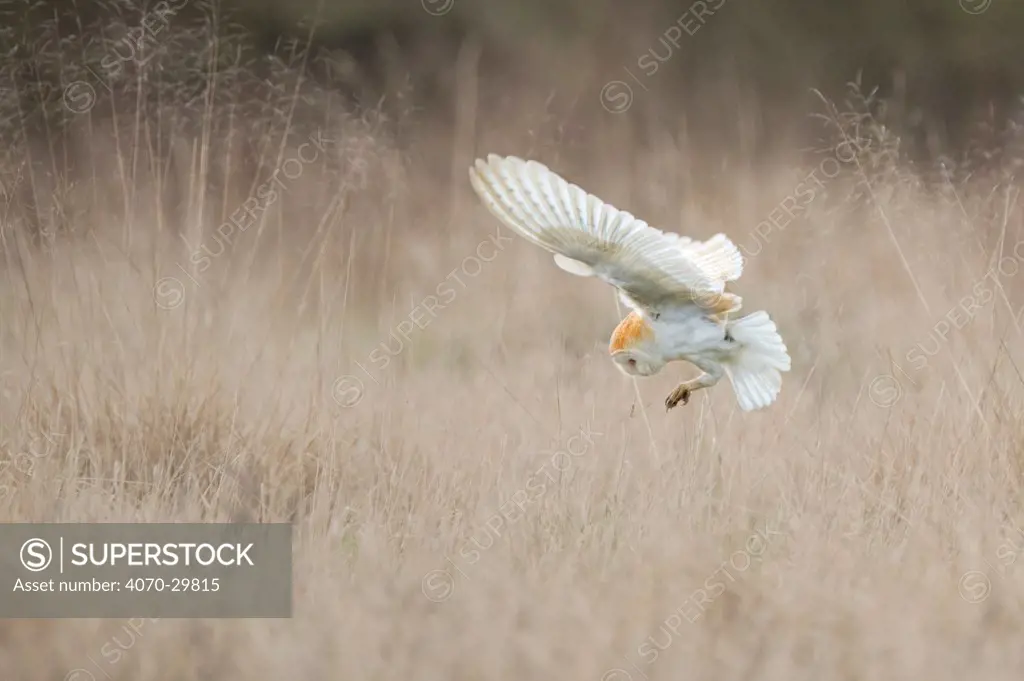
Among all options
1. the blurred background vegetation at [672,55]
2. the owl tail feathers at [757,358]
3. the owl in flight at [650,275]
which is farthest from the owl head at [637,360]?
the blurred background vegetation at [672,55]

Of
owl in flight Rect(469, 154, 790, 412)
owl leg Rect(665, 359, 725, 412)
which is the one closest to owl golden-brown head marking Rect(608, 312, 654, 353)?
owl in flight Rect(469, 154, 790, 412)

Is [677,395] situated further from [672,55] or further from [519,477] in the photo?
[672,55]

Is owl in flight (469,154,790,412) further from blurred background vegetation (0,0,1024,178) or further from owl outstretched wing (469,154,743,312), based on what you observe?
blurred background vegetation (0,0,1024,178)

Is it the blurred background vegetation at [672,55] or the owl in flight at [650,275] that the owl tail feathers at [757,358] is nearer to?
the owl in flight at [650,275]

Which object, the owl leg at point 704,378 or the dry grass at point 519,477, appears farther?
the owl leg at point 704,378

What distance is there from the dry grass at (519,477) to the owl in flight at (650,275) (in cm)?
25

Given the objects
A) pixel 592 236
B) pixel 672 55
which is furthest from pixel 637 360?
pixel 672 55

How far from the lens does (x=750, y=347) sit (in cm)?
200

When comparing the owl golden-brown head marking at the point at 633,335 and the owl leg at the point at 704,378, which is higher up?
the owl golden-brown head marking at the point at 633,335

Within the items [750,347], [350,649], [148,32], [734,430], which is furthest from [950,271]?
[148,32]

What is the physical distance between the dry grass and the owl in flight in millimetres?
246

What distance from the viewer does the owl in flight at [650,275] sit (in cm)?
161

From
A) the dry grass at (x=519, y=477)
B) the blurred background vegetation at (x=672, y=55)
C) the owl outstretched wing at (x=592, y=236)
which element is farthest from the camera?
the blurred background vegetation at (x=672, y=55)

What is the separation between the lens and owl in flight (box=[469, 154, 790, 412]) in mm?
1614
